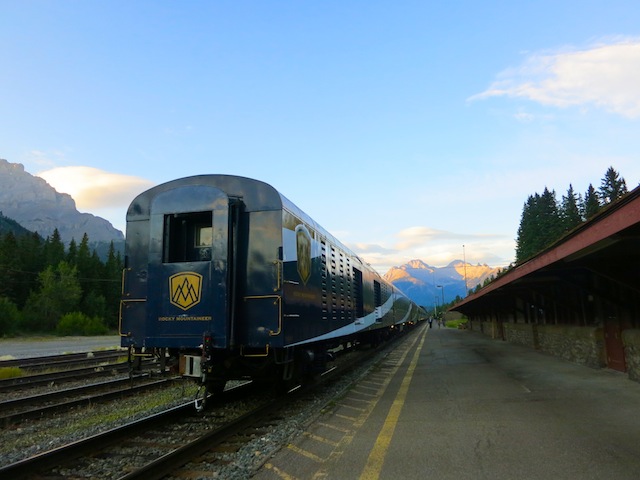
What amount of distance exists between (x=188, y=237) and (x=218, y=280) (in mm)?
1223

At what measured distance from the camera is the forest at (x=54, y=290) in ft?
192

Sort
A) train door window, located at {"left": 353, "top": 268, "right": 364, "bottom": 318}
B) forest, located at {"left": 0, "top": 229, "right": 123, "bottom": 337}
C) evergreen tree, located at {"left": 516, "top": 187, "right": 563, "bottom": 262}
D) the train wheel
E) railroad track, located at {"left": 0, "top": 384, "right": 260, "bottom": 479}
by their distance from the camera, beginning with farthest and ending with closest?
evergreen tree, located at {"left": 516, "top": 187, "right": 563, "bottom": 262} → forest, located at {"left": 0, "top": 229, "right": 123, "bottom": 337} → train door window, located at {"left": 353, "top": 268, "right": 364, "bottom": 318} → the train wheel → railroad track, located at {"left": 0, "top": 384, "right": 260, "bottom": 479}

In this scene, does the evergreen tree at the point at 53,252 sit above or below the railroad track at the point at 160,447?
above

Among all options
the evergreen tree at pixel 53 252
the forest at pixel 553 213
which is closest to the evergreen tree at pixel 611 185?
the forest at pixel 553 213

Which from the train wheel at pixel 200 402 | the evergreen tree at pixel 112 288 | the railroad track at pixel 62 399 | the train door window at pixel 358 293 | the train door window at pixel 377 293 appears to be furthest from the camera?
the evergreen tree at pixel 112 288

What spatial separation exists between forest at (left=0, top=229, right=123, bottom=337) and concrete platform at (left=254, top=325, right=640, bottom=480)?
58.1 m

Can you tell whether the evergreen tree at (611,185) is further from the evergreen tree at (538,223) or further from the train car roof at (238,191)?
the train car roof at (238,191)

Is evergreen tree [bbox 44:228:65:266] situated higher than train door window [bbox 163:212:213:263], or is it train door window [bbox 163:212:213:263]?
evergreen tree [bbox 44:228:65:266]

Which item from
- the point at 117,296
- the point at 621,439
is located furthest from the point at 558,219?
the point at 621,439

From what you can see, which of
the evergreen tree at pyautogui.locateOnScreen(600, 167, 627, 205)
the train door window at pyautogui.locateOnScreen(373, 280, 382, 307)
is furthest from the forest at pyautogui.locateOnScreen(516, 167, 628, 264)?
the train door window at pyautogui.locateOnScreen(373, 280, 382, 307)

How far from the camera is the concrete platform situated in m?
4.60

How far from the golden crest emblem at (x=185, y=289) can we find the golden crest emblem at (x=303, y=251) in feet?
5.57

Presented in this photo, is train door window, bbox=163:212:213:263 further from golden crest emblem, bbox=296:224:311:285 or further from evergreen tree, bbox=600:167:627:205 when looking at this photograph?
evergreen tree, bbox=600:167:627:205

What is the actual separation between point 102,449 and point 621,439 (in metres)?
6.12
